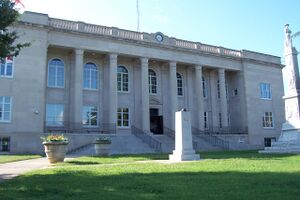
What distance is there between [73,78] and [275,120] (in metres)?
28.5

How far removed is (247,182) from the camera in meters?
9.24

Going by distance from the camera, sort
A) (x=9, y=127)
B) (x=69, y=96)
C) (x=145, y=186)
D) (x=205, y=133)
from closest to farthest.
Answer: (x=145, y=186) < (x=9, y=127) < (x=69, y=96) < (x=205, y=133)

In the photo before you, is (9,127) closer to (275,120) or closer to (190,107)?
(190,107)

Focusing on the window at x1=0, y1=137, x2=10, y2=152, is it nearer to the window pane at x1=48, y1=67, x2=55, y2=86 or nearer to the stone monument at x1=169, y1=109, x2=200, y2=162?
the window pane at x1=48, y1=67, x2=55, y2=86

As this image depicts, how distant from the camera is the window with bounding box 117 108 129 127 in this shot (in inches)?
1578

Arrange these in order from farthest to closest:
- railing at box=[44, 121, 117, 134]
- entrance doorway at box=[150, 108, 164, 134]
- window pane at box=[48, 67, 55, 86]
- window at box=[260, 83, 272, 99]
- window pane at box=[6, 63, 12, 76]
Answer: window at box=[260, 83, 272, 99] → entrance doorway at box=[150, 108, 164, 134] → window pane at box=[48, 67, 55, 86] → railing at box=[44, 121, 117, 134] → window pane at box=[6, 63, 12, 76]

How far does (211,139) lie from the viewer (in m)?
40.7

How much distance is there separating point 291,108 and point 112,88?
19497 millimetres

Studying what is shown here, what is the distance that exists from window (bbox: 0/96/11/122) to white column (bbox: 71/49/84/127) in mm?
6109

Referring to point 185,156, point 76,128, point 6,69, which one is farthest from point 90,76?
point 185,156

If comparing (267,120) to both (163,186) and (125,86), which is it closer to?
(125,86)

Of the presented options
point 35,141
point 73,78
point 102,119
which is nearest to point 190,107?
point 102,119

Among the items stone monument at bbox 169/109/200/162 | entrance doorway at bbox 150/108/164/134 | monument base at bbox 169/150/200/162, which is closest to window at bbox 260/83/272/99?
entrance doorway at bbox 150/108/164/134

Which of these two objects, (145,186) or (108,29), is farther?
(108,29)
